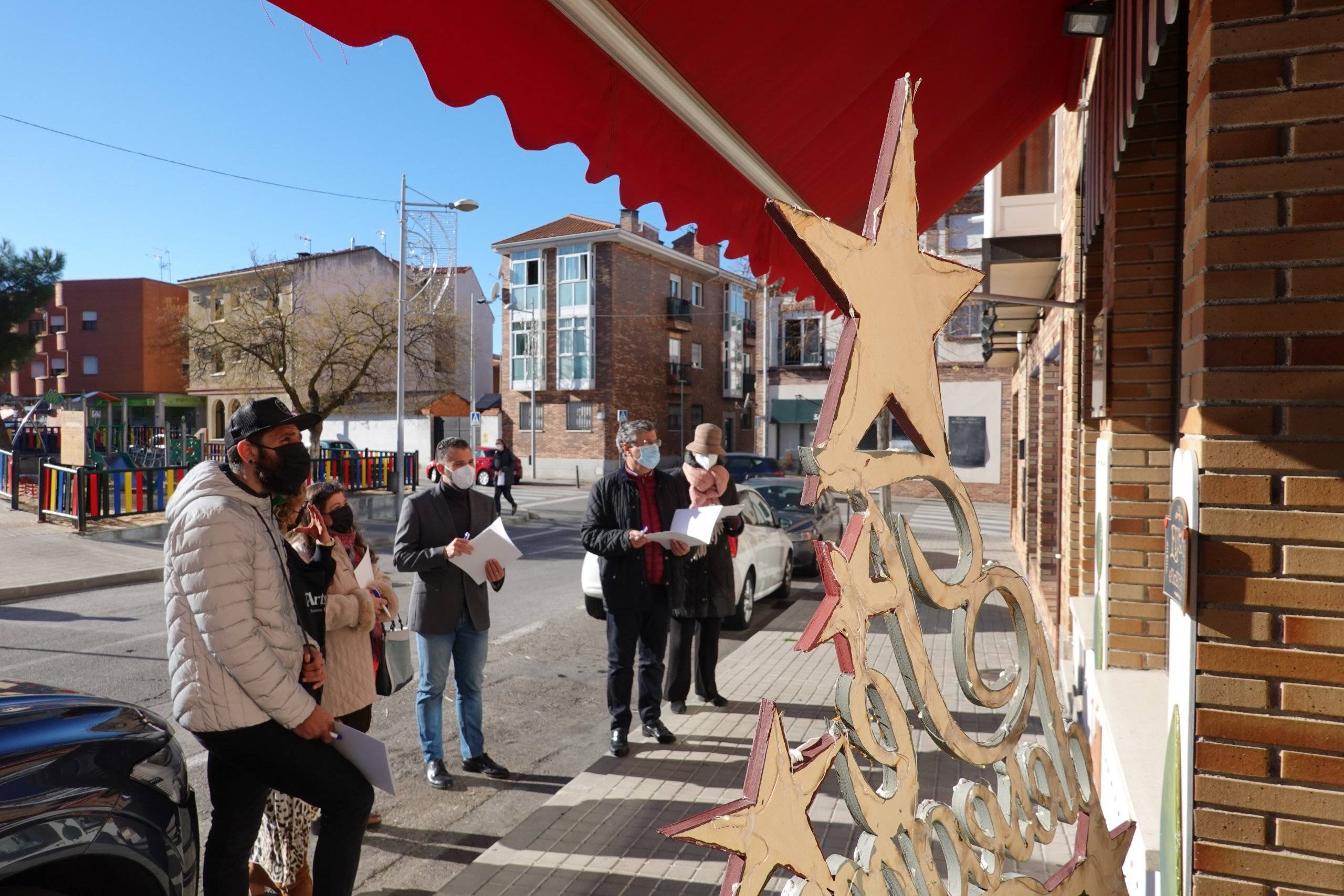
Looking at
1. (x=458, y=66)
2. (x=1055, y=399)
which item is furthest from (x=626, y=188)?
(x=1055, y=399)

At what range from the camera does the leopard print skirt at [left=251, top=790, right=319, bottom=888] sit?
3535 mm

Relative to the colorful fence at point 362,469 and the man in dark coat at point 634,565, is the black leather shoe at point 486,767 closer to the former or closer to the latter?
the man in dark coat at point 634,565

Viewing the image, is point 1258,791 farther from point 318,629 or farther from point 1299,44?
point 318,629

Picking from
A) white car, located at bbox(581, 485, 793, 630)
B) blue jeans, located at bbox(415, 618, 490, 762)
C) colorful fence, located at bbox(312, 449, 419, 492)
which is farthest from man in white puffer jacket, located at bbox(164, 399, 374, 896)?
colorful fence, located at bbox(312, 449, 419, 492)

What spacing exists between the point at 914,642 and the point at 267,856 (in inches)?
133

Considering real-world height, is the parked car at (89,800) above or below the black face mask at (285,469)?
below

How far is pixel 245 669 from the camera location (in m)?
2.74

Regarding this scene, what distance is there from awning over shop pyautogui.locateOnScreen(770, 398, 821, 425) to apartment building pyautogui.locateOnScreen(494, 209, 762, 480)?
3271 mm

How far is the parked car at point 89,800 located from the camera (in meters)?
2.26

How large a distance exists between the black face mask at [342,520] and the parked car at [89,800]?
1.34 metres

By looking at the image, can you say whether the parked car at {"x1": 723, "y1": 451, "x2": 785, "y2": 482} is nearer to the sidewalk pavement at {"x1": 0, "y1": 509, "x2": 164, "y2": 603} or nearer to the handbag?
the sidewalk pavement at {"x1": 0, "y1": 509, "x2": 164, "y2": 603}

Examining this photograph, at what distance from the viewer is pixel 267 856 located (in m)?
3.57

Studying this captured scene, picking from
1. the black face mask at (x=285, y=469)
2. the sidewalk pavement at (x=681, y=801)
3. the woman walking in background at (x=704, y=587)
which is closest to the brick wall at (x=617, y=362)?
the sidewalk pavement at (x=681, y=801)

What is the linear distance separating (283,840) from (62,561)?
11.0 metres
